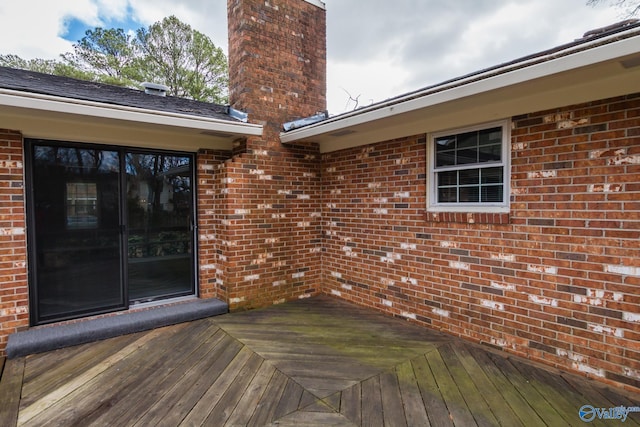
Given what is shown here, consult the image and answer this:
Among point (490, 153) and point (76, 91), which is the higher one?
point (76, 91)

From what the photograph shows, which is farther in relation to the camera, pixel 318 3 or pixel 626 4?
pixel 626 4

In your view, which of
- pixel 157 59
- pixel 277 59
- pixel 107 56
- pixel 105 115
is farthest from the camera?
pixel 157 59

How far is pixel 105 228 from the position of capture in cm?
381

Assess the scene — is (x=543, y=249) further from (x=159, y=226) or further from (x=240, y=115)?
(x=159, y=226)

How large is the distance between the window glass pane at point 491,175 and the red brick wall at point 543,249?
0.17 meters

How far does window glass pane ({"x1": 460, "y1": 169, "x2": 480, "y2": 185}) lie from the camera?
3.27 meters

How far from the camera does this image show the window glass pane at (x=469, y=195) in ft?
10.8

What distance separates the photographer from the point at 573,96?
254 centimetres

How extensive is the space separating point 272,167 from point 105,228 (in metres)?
2.24

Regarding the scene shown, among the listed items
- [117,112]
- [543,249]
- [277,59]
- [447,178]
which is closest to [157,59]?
[277,59]

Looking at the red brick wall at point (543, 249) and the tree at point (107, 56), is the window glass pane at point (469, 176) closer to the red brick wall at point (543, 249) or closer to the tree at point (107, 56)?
the red brick wall at point (543, 249)

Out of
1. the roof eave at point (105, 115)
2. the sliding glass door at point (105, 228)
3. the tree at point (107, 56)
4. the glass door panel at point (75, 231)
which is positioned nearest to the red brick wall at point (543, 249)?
the roof eave at point (105, 115)

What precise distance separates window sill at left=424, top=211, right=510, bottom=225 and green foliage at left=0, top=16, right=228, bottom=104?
51.1 feet

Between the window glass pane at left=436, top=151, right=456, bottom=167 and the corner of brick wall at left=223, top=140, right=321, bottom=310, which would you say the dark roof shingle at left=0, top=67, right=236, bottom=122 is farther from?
the window glass pane at left=436, top=151, right=456, bottom=167
